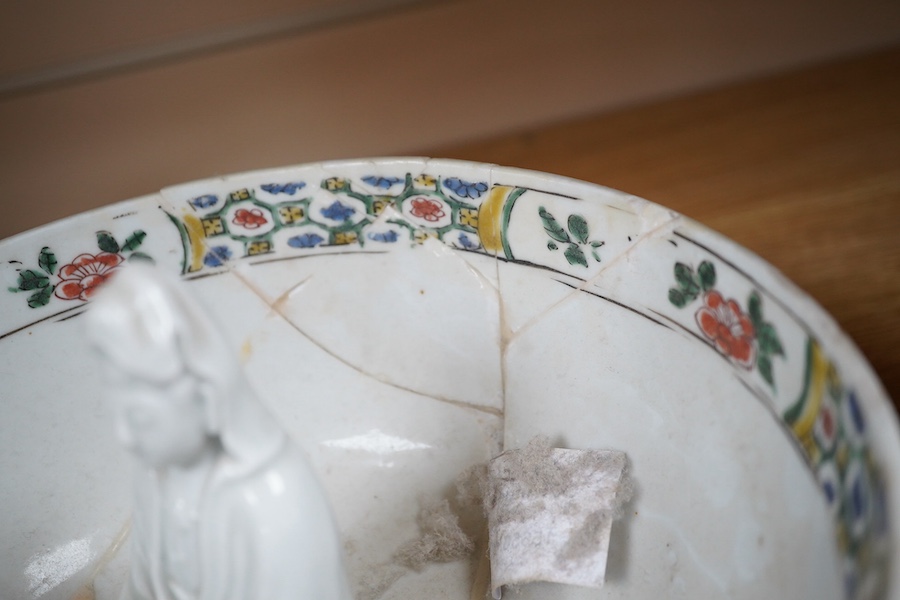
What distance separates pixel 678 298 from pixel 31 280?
307 millimetres

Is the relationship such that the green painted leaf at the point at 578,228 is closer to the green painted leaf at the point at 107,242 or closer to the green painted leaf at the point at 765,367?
the green painted leaf at the point at 765,367

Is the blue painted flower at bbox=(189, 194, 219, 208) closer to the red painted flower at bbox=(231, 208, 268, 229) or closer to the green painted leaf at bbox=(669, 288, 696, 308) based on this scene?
the red painted flower at bbox=(231, 208, 268, 229)

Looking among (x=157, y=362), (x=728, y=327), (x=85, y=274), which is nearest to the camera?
(x=157, y=362)

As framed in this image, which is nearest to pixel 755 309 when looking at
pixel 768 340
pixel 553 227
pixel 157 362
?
pixel 768 340

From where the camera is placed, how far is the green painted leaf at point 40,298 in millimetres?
477

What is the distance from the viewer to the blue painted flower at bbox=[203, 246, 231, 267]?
51 centimetres

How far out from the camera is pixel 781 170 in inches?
22.4

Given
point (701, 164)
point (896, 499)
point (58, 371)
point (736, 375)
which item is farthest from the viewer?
point (701, 164)

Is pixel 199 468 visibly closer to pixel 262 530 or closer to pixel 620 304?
pixel 262 530

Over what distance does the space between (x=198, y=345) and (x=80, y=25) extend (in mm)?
506

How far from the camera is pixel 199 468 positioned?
331 millimetres

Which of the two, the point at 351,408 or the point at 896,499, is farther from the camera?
the point at 351,408

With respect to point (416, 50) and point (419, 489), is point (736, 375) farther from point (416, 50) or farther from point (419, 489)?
point (416, 50)

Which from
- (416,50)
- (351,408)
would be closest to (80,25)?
(416,50)
